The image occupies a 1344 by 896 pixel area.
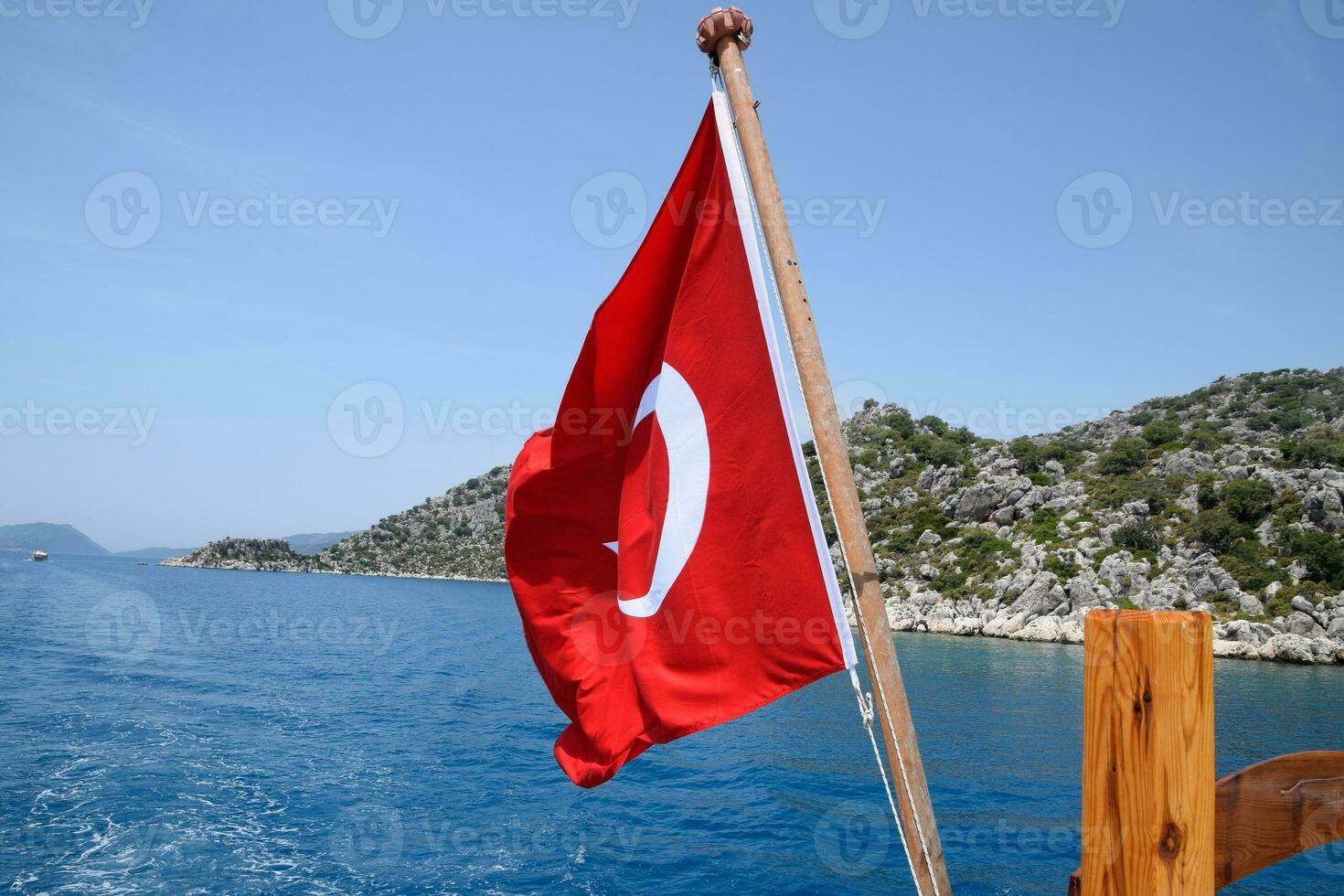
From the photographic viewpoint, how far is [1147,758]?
5.36 feet

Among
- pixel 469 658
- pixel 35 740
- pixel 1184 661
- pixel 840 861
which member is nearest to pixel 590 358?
pixel 1184 661

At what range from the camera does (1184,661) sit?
1589mm

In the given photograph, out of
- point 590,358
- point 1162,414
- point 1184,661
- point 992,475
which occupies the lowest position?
point 1184,661

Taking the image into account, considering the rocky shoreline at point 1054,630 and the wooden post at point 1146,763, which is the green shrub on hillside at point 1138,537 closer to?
the rocky shoreline at point 1054,630

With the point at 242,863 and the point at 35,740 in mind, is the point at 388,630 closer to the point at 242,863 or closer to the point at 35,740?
the point at 35,740

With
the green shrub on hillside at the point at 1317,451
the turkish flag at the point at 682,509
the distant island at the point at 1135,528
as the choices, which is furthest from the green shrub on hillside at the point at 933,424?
the turkish flag at the point at 682,509

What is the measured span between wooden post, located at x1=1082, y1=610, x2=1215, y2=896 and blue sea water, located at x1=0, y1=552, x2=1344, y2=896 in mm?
12724

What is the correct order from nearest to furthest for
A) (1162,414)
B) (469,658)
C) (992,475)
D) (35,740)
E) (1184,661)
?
(1184,661) < (35,740) < (469,658) < (992,475) < (1162,414)

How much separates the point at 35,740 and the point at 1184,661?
26803 mm

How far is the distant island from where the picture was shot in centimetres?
4381

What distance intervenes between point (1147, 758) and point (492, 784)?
64.8 feet

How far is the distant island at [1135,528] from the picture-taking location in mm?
43812

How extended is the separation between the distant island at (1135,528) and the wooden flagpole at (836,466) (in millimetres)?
45753

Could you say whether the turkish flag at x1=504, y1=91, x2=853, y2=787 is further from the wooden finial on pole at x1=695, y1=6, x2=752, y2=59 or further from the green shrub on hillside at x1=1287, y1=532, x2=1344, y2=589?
the green shrub on hillside at x1=1287, y1=532, x2=1344, y2=589
